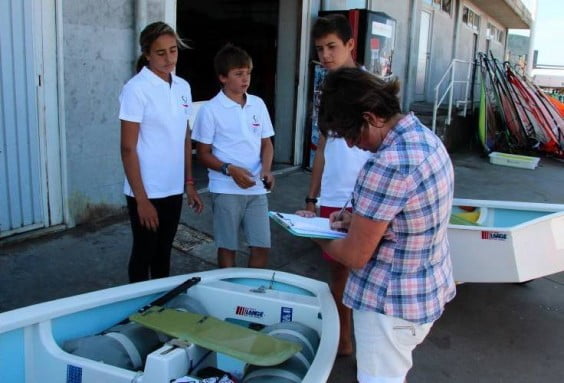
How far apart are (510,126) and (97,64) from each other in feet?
31.5

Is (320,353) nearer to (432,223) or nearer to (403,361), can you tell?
(403,361)

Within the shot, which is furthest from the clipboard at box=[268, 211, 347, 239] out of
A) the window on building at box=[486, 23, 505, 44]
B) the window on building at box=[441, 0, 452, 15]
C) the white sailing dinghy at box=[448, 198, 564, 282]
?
the window on building at box=[486, 23, 505, 44]

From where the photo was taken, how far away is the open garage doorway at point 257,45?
7867 millimetres

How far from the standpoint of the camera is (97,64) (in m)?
4.90

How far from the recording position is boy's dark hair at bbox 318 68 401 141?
1.76 m

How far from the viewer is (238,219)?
10.8 feet

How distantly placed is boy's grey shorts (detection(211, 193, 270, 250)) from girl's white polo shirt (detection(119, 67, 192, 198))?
295 millimetres

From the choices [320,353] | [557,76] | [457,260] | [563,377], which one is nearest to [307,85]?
[457,260]

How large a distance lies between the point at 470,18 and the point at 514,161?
9.30 meters

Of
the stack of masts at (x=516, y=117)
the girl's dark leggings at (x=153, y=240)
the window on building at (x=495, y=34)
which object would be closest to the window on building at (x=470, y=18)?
the window on building at (x=495, y=34)

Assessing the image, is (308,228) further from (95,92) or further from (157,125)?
(95,92)

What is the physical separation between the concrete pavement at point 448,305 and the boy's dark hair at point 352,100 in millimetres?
1755

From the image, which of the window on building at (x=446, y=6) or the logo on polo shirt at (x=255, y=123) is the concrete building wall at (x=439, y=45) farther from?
the logo on polo shirt at (x=255, y=123)

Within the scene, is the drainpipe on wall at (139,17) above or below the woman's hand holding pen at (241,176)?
above
